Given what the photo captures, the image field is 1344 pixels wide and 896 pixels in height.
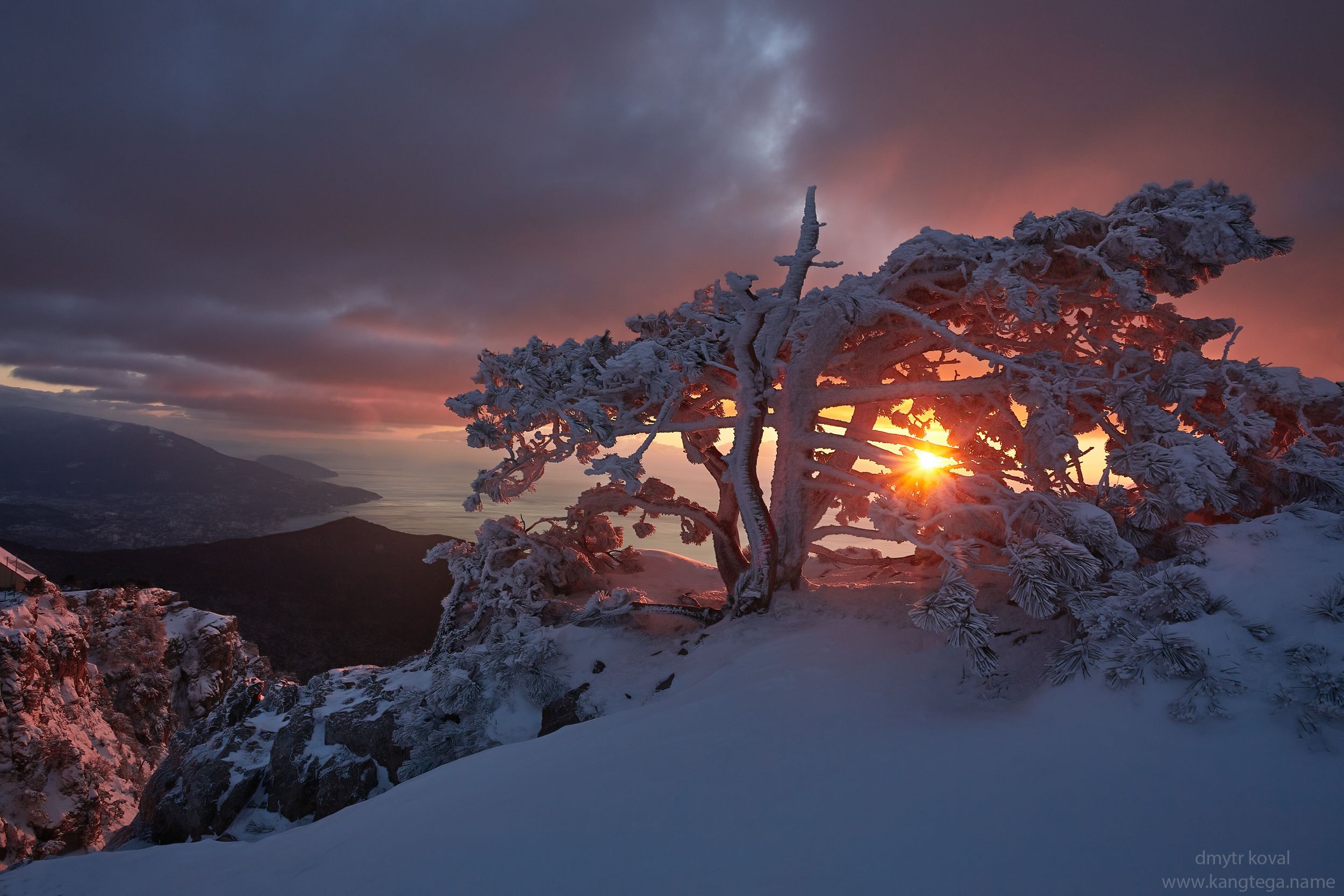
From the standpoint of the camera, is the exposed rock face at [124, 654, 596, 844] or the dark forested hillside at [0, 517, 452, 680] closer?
the exposed rock face at [124, 654, 596, 844]

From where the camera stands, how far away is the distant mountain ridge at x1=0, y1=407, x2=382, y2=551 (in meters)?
73.9

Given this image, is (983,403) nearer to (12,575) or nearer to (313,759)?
(313,759)

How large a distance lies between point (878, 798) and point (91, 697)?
2689 cm

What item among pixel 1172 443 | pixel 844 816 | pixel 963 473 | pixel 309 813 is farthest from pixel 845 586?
pixel 309 813

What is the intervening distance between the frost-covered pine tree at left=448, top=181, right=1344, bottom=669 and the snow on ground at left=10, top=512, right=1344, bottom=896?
2.33 feet

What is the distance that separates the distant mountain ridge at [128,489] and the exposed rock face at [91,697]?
5511 centimetres

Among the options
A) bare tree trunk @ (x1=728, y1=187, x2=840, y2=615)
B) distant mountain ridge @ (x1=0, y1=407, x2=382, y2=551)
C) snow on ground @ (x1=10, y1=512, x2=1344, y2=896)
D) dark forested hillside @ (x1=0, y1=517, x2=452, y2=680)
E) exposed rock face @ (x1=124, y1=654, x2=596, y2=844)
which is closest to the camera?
snow on ground @ (x1=10, y1=512, x2=1344, y2=896)

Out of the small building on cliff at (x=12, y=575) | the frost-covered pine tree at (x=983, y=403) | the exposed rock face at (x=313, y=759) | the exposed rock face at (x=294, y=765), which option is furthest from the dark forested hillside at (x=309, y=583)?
the frost-covered pine tree at (x=983, y=403)

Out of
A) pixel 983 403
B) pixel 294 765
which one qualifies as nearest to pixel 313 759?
pixel 294 765

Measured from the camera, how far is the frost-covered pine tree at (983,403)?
5547mm

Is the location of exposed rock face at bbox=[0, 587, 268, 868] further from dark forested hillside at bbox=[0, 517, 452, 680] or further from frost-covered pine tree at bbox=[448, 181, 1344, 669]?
frost-covered pine tree at bbox=[448, 181, 1344, 669]

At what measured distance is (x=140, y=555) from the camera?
44688 millimetres

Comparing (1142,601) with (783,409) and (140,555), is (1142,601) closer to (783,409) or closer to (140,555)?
(783,409)

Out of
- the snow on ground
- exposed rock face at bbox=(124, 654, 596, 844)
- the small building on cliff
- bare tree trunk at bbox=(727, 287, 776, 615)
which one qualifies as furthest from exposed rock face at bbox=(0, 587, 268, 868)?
bare tree trunk at bbox=(727, 287, 776, 615)
